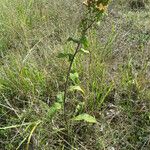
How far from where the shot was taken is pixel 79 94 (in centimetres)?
298

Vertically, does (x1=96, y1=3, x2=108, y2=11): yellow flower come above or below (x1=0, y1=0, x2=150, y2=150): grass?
above

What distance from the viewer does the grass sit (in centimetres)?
268

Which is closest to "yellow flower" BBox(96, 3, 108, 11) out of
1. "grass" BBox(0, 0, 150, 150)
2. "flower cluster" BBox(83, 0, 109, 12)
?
"flower cluster" BBox(83, 0, 109, 12)

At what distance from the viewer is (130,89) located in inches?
116

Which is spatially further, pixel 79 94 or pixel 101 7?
pixel 79 94

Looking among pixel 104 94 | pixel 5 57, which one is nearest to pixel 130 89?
pixel 104 94

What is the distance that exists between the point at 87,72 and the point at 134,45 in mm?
826

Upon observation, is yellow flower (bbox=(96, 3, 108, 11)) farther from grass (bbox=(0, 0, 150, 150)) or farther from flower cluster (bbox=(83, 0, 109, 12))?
grass (bbox=(0, 0, 150, 150))

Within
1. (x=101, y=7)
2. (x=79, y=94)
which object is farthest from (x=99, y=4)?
(x=79, y=94)

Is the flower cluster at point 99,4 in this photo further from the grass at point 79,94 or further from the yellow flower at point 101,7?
the grass at point 79,94

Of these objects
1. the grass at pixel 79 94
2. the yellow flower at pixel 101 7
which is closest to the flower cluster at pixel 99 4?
the yellow flower at pixel 101 7

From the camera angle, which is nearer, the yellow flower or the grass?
the yellow flower

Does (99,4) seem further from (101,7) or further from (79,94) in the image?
(79,94)

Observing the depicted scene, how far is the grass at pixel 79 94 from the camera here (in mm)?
2682
